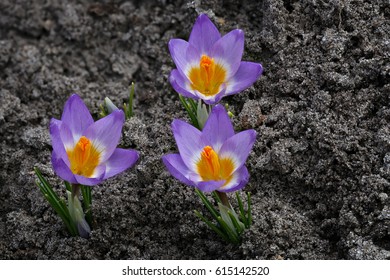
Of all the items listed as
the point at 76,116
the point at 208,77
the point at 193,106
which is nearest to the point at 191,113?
the point at 193,106

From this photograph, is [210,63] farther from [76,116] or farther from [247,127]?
[76,116]

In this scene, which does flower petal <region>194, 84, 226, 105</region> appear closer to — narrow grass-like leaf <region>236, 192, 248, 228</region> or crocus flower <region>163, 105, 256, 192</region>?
crocus flower <region>163, 105, 256, 192</region>

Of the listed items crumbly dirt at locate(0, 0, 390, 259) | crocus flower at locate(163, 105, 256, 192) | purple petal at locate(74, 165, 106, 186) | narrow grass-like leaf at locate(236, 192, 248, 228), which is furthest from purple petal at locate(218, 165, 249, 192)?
purple petal at locate(74, 165, 106, 186)

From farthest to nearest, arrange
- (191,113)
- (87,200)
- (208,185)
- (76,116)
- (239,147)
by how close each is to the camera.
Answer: (191,113), (87,200), (76,116), (239,147), (208,185)

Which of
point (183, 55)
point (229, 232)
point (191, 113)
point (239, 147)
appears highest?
point (183, 55)

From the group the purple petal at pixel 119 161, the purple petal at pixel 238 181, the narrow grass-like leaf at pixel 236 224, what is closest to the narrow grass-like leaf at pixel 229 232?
the narrow grass-like leaf at pixel 236 224
